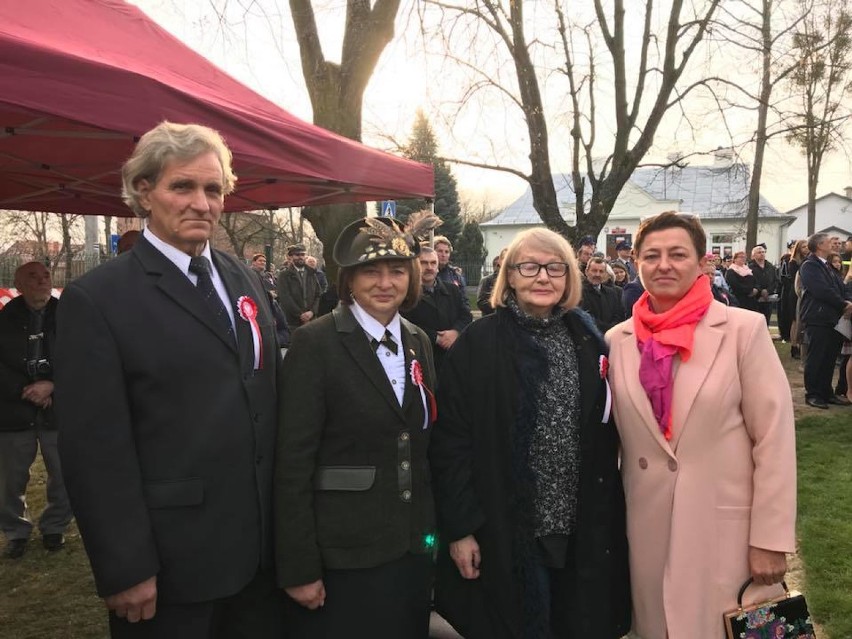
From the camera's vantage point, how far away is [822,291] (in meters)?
7.88

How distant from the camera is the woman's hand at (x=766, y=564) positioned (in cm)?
210

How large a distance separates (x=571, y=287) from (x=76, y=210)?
16.5ft

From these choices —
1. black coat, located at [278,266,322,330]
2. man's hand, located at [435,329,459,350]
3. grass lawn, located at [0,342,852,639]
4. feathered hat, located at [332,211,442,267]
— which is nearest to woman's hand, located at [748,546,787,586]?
feathered hat, located at [332,211,442,267]

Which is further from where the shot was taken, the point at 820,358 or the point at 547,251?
the point at 820,358

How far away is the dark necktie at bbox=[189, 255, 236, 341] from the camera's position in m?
1.96

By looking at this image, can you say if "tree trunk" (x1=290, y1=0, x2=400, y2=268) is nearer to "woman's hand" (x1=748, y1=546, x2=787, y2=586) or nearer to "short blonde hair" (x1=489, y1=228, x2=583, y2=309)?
"short blonde hair" (x1=489, y1=228, x2=583, y2=309)

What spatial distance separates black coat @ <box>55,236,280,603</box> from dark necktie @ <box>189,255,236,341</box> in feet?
0.08

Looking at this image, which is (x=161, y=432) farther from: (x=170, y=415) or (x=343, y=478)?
(x=343, y=478)

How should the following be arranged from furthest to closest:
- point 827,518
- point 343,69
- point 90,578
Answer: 1. point 343,69
2. point 827,518
3. point 90,578

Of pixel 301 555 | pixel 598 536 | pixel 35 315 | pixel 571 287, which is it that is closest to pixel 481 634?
pixel 598 536

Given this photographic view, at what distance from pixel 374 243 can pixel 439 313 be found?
11.7ft

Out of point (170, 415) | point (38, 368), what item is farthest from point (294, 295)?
point (170, 415)

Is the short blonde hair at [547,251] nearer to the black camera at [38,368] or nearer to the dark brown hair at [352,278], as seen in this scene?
the dark brown hair at [352,278]

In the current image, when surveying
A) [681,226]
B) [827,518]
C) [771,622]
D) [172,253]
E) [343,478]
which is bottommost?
[827,518]
